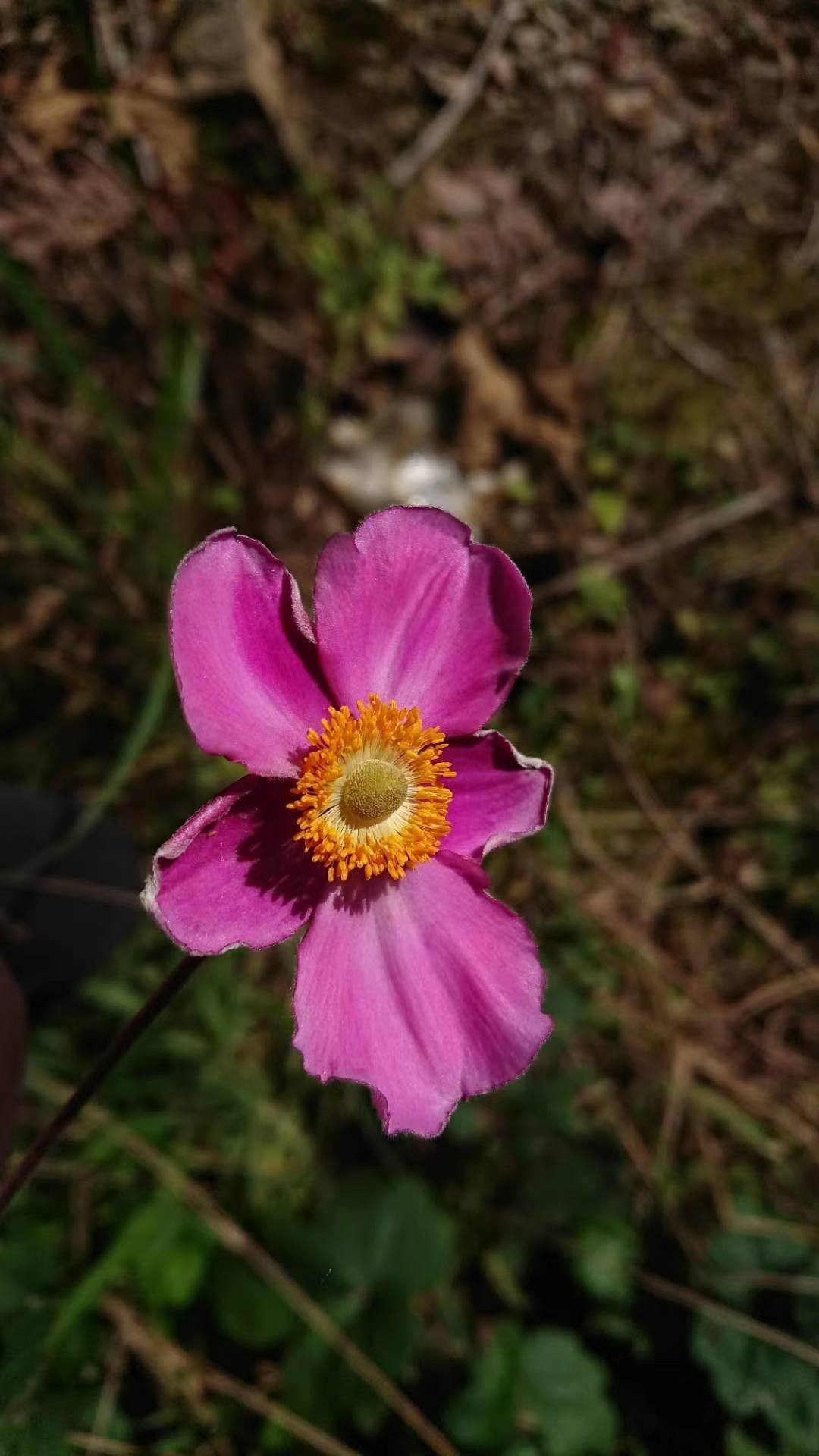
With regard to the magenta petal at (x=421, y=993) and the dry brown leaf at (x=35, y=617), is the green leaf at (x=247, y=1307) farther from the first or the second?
the dry brown leaf at (x=35, y=617)

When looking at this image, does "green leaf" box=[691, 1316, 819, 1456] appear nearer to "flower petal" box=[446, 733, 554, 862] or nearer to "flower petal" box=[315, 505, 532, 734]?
"flower petal" box=[446, 733, 554, 862]

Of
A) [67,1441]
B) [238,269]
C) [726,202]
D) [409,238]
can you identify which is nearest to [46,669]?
[238,269]

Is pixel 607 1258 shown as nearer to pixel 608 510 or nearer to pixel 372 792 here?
pixel 372 792

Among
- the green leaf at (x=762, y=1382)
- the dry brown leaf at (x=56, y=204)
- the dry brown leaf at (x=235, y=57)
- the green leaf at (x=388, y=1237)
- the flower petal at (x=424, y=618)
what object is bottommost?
the green leaf at (x=762, y=1382)

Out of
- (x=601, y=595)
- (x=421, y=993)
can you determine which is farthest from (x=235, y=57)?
(x=421, y=993)

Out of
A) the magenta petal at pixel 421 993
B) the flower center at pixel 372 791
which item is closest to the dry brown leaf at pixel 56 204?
the flower center at pixel 372 791

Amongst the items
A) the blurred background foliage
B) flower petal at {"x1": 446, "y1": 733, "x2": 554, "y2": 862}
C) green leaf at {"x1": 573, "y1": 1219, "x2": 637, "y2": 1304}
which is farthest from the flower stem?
green leaf at {"x1": 573, "y1": 1219, "x2": 637, "y2": 1304}
